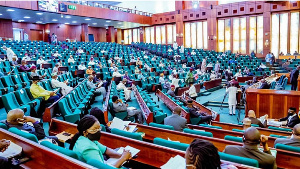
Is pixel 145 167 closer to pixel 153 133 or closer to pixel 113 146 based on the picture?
pixel 113 146

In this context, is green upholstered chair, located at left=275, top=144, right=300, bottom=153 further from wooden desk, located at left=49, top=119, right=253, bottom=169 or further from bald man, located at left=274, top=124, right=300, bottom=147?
wooden desk, located at left=49, top=119, right=253, bottom=169

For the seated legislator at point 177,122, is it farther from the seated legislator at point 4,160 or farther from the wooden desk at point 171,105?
the seated legislator at point 4,160

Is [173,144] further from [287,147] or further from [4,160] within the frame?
[4,160]

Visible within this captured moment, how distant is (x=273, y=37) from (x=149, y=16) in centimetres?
979

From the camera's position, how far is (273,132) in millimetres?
3621

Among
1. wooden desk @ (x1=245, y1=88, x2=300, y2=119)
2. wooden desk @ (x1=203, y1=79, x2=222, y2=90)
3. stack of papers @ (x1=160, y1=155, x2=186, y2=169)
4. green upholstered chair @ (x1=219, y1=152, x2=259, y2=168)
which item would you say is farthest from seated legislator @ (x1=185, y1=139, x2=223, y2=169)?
wooden desk @ (x1=203, y1=79, x2=222, y2=90)

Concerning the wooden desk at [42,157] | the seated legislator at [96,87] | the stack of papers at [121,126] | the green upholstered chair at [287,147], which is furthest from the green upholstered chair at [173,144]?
the seated legislator at [96,87]

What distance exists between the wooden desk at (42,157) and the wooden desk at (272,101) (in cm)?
551

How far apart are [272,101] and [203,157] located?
5.59 m

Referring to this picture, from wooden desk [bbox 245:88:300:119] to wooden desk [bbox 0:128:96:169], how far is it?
18.1 feet

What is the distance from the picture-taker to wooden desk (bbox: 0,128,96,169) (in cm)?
162

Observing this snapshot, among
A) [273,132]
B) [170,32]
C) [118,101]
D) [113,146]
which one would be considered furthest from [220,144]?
[170,32]

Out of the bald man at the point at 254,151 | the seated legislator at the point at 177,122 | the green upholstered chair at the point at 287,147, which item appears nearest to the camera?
the bald man at the point at 254,151

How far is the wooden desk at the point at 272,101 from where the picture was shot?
5.85 metres
